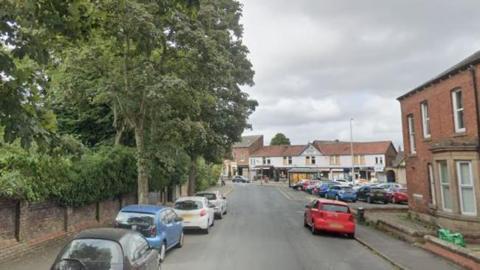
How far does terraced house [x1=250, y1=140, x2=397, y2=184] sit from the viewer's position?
79562 millimetres

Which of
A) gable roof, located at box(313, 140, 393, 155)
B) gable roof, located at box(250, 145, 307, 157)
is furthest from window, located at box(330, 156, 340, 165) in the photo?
gable roof, located at box(250, 145, 307, 157)

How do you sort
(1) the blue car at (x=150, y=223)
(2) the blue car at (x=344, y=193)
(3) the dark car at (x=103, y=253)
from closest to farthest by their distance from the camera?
(3) the dark car at (x=103, y=253) → (1) the blue car at (x=150, y=223) → (2) the blue car at (x=344, y=193)

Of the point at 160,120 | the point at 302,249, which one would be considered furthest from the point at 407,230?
the point at 160,120

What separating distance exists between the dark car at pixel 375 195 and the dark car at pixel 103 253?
32010 mm

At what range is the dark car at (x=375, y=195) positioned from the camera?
120 ft

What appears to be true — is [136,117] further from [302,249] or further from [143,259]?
[143,259]

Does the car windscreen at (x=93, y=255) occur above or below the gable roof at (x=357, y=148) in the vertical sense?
below

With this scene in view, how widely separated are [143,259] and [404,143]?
20.3 m

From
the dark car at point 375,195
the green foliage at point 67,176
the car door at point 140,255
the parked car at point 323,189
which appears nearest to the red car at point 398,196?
the dark car at point 375,195

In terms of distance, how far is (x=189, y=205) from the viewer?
59.5 feet

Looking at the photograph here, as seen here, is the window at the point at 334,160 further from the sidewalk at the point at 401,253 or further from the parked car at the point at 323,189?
the sidewalk at the point at 401,253

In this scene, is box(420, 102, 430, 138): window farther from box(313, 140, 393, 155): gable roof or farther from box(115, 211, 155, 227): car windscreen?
box(313, 140, 393, 155): gable roof

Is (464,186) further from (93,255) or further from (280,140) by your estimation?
(280,140)

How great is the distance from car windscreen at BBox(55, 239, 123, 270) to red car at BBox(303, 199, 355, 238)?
39.5 ft
